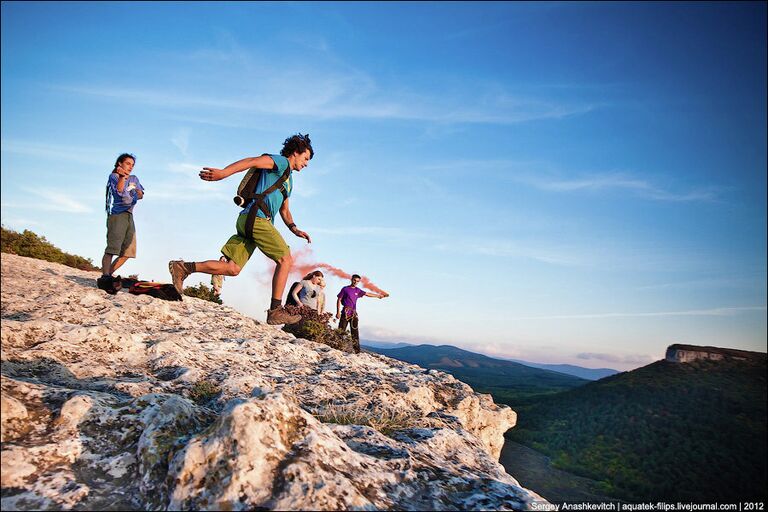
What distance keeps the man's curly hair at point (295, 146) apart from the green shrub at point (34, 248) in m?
8.13

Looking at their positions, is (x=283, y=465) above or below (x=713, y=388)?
above

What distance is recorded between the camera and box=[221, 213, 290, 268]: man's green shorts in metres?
6.75

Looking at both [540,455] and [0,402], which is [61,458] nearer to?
[0,402]

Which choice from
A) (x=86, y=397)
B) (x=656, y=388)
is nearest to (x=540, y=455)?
(x=656, y=388)

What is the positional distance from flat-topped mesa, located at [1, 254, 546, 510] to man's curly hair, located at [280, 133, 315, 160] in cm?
391

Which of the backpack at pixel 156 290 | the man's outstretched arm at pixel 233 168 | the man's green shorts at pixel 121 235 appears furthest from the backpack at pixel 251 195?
the man's green shorts at pixel 121 235

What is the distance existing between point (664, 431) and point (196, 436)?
76232 mm

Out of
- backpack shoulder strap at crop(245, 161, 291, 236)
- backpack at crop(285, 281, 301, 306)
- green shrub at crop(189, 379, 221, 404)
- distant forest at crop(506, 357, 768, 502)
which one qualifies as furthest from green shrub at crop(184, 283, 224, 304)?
distant forest at crop(506, 357, 768, 502)

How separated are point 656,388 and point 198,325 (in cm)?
8936

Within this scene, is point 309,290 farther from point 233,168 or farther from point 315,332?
point 233,168

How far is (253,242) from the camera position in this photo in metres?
7.00

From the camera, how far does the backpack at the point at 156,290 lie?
6863 mm

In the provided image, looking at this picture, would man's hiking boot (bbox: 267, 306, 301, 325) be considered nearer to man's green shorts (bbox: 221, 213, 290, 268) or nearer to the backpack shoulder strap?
man's green shorts (bbox: 221, 213, 290, 268)

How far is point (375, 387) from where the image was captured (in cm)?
519
